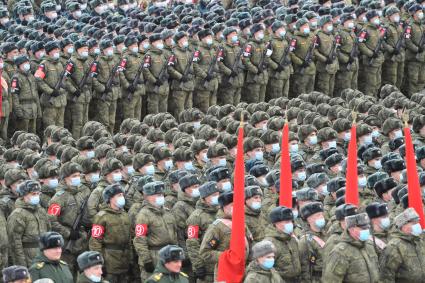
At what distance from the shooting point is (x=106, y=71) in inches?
974

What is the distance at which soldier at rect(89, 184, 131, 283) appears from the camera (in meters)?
16.9

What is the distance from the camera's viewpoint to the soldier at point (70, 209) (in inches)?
685

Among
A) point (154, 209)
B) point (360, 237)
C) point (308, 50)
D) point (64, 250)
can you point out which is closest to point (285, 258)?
point (360, 237)

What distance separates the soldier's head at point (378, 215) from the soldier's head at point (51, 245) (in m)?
3.32

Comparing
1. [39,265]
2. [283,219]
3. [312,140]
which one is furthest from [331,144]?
[39,265]

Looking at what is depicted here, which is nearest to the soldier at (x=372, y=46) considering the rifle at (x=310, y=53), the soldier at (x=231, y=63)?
the rifle at (x=310, y=53)

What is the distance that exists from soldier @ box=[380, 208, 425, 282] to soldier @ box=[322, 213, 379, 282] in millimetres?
374

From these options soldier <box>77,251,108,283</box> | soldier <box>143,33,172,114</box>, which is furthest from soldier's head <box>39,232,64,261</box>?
soldier <box>143,33,172,114</box>

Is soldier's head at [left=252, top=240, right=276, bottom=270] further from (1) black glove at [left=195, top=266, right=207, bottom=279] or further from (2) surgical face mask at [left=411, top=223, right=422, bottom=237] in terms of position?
(1) black glove at [left=195, top=266, right=207, bottom=279]

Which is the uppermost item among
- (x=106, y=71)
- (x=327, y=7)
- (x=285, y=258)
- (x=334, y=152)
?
(x=327, y=7)

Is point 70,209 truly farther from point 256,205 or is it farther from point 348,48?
point 348,48

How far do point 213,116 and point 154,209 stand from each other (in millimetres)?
6428

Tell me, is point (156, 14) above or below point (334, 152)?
above

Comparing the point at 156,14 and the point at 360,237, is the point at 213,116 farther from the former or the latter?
the point at 360,237
